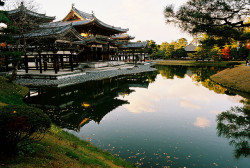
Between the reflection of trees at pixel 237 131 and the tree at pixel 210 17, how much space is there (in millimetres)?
5510

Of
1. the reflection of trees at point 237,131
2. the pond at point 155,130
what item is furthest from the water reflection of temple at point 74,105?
the reflection of trees at point 237,131

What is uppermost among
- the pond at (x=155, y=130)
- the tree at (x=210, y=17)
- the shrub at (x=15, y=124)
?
the tree at (x=210, y=17)

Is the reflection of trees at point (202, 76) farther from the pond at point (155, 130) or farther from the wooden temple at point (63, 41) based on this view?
the wooden temple at point (63, 41)

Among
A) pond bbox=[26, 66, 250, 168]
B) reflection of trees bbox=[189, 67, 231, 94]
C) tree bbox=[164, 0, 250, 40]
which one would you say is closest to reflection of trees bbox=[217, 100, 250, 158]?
pond bbox=[26, 66, 250, 168]

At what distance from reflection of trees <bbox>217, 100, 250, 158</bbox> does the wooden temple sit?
64.7 ft

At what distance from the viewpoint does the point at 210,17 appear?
9.80 meters

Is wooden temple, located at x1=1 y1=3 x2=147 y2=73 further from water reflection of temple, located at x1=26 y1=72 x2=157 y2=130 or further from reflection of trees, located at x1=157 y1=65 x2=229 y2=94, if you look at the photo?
reflection of trees, located at x1=157 y1=65 x2=229 y2=94

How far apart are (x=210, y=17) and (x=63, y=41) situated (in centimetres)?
2067

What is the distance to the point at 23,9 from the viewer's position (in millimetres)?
18016

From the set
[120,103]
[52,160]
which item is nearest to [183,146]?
[52,160]

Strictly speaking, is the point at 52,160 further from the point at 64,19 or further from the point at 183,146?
the point at 64,19

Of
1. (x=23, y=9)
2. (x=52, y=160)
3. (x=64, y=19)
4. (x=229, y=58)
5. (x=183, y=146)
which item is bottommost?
(x=183, y=146)

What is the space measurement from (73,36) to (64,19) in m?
18.8

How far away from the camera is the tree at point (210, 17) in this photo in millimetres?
9336
